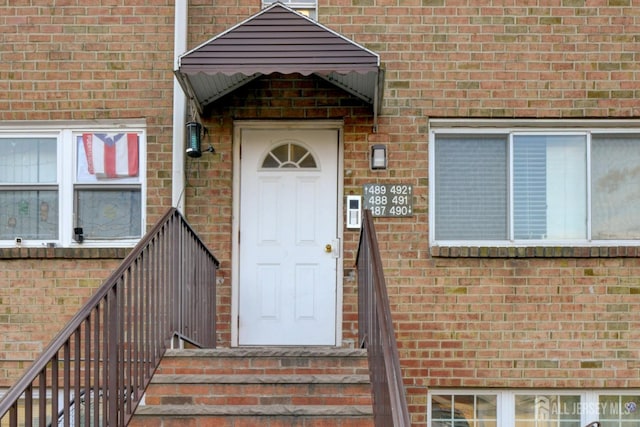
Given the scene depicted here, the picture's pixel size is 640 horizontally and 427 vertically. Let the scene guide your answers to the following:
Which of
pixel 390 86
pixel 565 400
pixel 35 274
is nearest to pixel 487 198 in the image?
pixel 390 86

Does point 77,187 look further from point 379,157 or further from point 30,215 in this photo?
point 379,157

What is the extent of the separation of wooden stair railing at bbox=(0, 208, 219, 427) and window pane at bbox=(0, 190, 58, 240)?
171 cm

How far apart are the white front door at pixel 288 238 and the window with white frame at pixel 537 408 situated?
48.7 inches

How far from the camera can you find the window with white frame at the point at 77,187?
19.3ft

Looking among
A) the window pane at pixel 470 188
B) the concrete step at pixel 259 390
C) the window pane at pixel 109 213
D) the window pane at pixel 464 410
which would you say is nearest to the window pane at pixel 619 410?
the window pane at pixel 464 410

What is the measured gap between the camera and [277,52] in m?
4.97

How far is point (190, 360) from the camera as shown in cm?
447

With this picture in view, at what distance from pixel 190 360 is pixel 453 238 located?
2.71 metres

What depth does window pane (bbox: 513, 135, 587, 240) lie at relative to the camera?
589cm

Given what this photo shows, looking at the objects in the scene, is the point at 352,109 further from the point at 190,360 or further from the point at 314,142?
the point at 190,360

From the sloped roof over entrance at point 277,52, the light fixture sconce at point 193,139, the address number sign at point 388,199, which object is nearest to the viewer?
the sloped roof over entrance at point 277,52

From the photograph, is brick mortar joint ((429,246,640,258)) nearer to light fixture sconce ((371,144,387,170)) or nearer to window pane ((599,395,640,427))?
light fixture sconce ((371,144,387,170))

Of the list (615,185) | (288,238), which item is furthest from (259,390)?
(615,185)

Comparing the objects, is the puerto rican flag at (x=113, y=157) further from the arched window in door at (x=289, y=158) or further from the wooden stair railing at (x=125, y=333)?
the wooden stair railing at (x=125, y=333)
